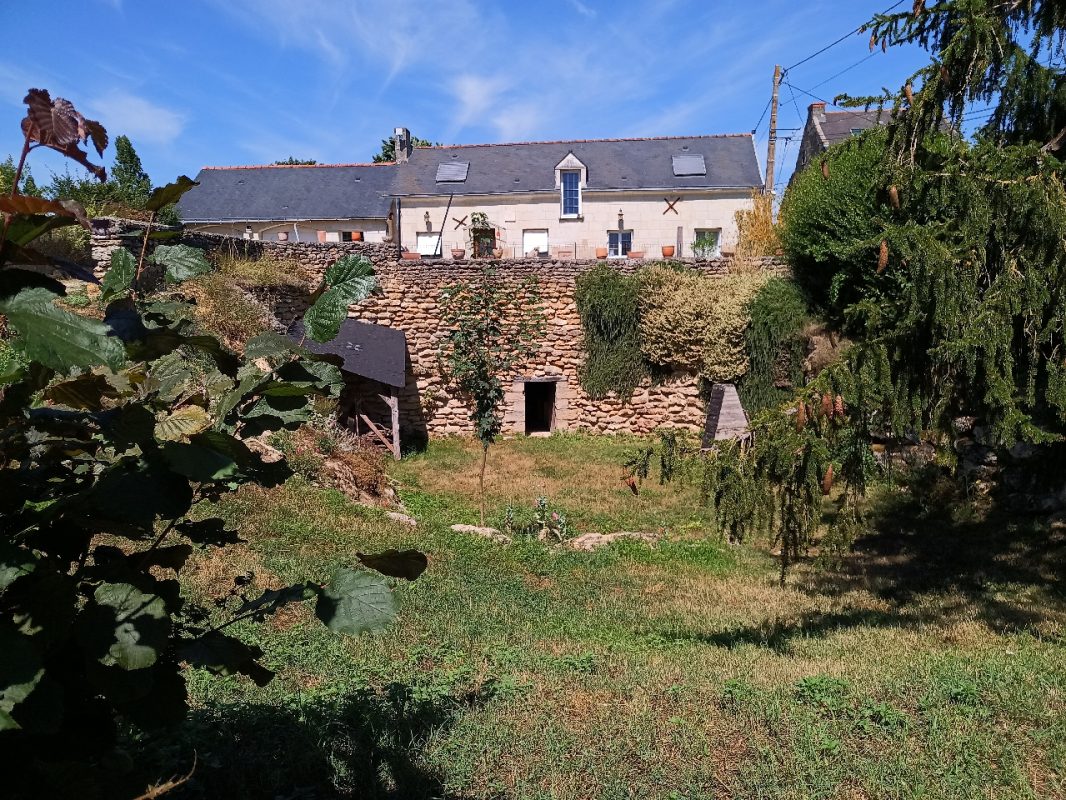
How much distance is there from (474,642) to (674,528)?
606cm

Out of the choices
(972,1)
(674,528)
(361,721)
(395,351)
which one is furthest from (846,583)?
(395,351)

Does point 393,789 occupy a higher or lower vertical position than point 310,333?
lower

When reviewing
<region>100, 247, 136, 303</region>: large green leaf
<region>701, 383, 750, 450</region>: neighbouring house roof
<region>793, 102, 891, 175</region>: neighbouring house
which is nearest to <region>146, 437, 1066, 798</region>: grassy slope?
<region>100, 247, 136, 303</region>: large green leaf

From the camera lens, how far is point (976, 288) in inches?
222

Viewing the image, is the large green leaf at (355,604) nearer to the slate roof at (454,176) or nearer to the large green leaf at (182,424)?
the large green leaf at (182,424)

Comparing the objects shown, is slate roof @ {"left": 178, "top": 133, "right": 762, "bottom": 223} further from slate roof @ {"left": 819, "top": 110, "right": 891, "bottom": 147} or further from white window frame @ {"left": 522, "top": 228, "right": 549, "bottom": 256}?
slate roof @ {"left": 819, "top": 110, "right": 891, "bottom": 147}

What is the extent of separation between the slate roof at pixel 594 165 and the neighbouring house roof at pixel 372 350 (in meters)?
9.60

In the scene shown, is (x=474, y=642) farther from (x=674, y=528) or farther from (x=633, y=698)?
(x=674, y=528)

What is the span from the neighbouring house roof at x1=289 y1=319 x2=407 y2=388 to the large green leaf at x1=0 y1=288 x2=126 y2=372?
1208 cm

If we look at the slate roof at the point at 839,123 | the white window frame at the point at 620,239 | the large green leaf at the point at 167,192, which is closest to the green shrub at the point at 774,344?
the white window frame at the point at 620,239

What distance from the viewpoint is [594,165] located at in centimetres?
2498

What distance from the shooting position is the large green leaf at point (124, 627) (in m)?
1.30

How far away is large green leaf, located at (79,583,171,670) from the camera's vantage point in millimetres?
1300

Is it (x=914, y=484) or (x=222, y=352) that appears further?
(x=914, y=484)
